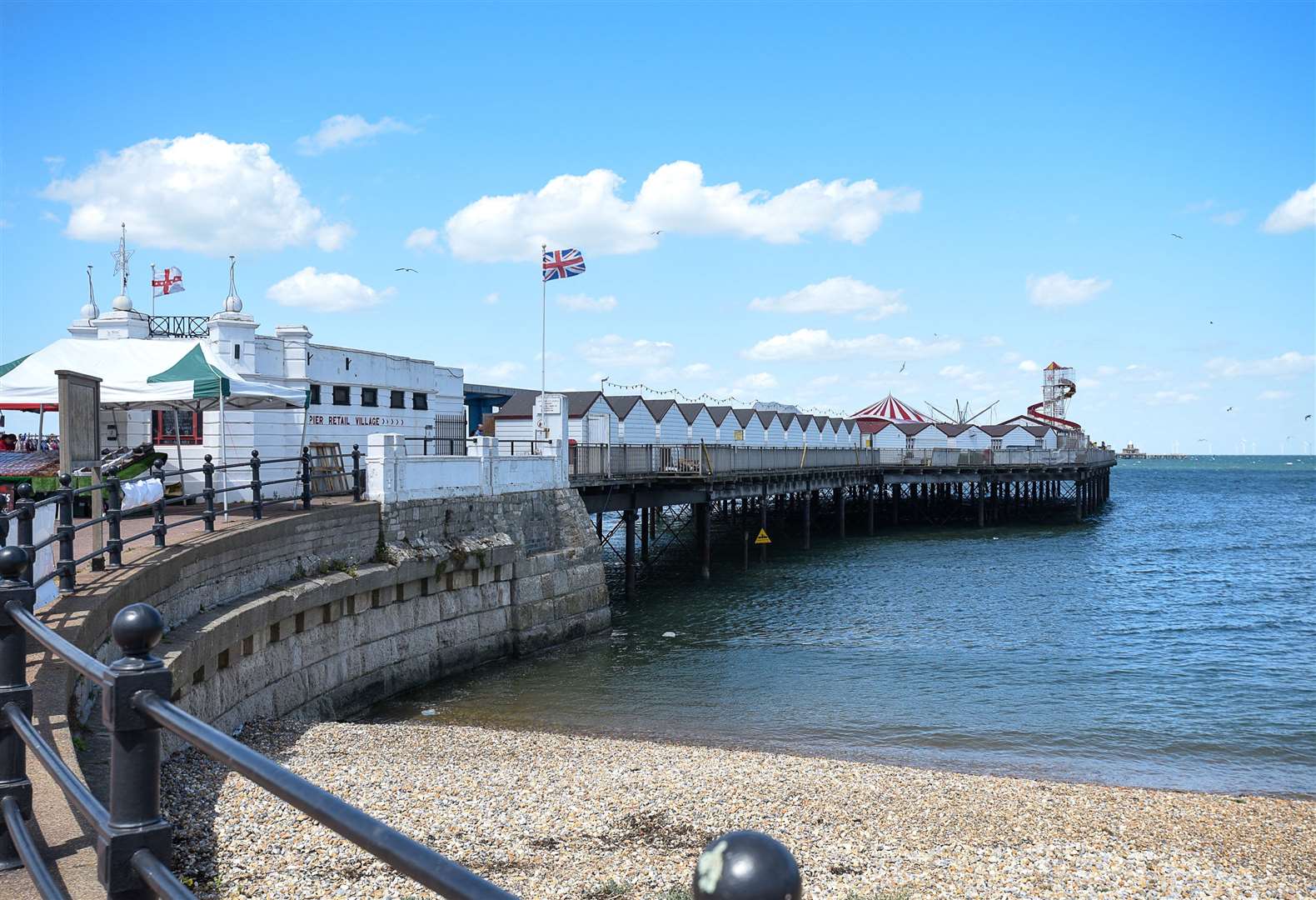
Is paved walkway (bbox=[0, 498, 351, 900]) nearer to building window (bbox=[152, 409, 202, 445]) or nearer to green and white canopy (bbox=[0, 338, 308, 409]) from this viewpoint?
green and white canopy (bbox=[0, 338, 308, 409])

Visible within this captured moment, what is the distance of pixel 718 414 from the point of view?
56.8 meters

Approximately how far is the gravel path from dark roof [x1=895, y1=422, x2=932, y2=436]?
207 feet

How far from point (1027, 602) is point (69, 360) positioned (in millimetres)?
26028

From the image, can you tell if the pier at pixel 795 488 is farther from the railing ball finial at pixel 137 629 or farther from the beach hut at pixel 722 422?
the railing ball finial at pixel 137 629

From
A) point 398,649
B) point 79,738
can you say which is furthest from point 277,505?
point 79,738

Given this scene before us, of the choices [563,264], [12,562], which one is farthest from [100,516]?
[563,264]

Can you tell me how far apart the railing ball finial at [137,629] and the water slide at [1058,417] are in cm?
9353

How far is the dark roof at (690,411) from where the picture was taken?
53216 mm

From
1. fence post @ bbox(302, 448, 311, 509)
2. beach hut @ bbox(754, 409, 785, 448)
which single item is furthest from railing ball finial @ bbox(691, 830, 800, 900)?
beach hut @ bbox(754, 409, 785, 448)

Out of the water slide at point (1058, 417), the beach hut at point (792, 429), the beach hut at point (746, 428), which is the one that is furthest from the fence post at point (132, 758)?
the water slide at point (1058, 417)

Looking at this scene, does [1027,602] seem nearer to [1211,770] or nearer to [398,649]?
[1211,770]

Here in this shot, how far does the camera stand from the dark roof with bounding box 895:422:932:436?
75500 millimetres

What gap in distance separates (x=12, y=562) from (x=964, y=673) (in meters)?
19.8

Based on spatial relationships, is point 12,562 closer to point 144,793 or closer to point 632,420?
point 144,793
